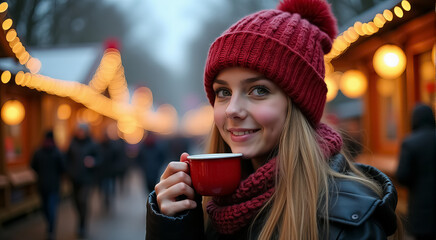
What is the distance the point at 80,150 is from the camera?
25.9ft

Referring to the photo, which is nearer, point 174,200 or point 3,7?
point 174,200

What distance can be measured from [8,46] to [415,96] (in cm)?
689

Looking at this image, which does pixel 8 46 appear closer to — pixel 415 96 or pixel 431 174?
pixel 431 174

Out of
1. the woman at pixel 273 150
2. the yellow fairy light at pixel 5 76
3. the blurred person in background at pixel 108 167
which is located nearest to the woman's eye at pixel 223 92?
the woman at pixel 273 150

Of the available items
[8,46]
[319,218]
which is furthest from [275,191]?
[8,46]

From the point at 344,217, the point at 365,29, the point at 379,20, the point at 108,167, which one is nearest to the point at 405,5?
the point at 379,20

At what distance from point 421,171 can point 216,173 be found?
409cm

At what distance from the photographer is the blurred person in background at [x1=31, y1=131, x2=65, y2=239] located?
24.0 feet

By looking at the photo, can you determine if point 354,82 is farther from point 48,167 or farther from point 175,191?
point 175,191

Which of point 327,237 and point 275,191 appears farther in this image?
point 275,191

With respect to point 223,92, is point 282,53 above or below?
above

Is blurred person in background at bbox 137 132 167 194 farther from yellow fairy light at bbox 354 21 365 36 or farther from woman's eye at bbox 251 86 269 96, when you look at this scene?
woman's eye at bbox 251 86 269 96

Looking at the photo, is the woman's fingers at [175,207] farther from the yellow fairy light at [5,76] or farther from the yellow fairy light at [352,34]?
the yellow fairy light at [5,76]

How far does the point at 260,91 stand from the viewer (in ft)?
5.49
